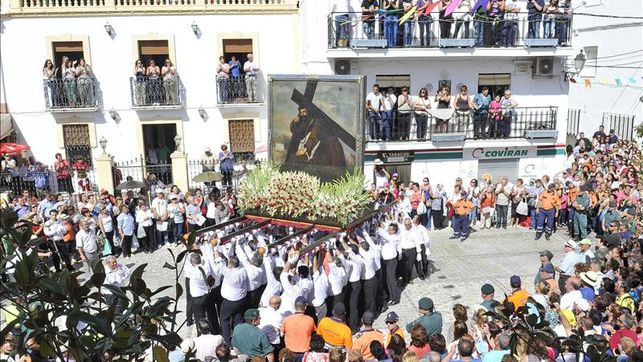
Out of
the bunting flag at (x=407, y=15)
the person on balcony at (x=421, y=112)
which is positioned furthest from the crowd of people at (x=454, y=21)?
the person on balcony at (x=421, y=112)

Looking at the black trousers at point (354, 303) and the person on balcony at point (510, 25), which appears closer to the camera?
the black trousers at point (354, 303)

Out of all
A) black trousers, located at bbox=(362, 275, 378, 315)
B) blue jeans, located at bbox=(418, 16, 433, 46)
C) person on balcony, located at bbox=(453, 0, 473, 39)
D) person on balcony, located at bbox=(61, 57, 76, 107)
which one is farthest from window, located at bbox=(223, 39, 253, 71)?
black trousers, located at bbox=(362, 275, 378, 315)

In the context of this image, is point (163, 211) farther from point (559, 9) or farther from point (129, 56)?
point (559, 9)

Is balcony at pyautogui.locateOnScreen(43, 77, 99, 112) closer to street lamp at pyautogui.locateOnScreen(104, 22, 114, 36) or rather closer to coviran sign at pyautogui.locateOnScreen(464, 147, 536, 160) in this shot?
street lamp at pyautogui.locateOnScreen(104, 22, 114, 36)

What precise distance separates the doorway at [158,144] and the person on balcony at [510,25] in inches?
432

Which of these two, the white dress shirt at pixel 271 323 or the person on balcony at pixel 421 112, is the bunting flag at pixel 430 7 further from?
the white dress shirt at pixel 271 323

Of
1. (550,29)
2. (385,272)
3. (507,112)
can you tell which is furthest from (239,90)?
(385,272)

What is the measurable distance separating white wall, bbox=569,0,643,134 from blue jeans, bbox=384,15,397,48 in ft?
35.9

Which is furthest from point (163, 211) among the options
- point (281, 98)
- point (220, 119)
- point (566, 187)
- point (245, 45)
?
point (566, 187)

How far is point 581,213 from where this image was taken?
49.8 feet

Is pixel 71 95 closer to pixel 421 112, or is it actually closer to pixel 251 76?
pixel 251 76

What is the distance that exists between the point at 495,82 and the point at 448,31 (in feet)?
7.79

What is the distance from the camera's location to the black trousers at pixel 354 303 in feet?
34.3

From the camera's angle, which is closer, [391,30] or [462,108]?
[391,30]
